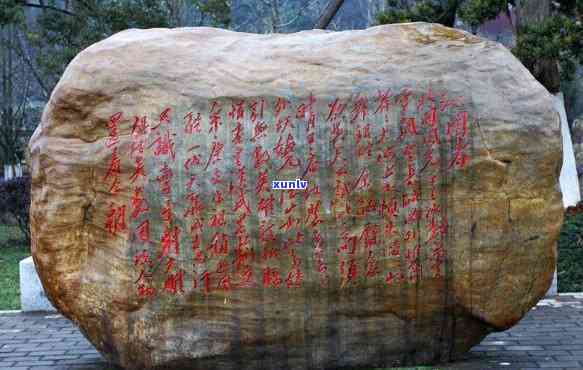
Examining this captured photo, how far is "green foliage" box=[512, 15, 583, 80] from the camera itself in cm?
846

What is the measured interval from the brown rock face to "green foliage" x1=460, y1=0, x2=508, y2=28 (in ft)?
12.7

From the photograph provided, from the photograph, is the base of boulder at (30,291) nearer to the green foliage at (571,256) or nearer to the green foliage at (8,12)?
the green foliage at (8,12)

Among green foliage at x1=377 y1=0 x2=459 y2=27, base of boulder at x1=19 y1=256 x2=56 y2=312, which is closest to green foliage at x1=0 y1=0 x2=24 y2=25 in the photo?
base of boulder at x1=19 y1=256 x2=56 y2=312

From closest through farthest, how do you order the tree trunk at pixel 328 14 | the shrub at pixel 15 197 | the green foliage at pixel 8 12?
the tree trunk at pixel 328 14
the green foliage at pixel 8 12
the shrub at pixel 15 197

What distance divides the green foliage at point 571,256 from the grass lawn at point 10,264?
5.80 meters

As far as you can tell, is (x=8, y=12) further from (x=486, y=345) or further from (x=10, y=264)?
(x=486, y=345)

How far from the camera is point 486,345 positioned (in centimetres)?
625

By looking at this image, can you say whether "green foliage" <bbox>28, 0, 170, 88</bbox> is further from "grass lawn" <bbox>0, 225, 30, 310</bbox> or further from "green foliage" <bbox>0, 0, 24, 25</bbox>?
"grass lawn" <bbox>0, 225, 30, 310</bbox>

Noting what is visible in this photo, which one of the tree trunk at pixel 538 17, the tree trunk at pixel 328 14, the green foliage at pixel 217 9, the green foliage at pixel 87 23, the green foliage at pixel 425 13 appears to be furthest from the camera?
the green foliage at pixel 217 9

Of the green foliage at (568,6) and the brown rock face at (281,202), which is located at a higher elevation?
the green foliage at (568,6)

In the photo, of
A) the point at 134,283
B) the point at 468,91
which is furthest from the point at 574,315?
the point at 134,283

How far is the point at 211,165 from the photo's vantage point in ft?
17.1

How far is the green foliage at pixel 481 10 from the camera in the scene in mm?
9000

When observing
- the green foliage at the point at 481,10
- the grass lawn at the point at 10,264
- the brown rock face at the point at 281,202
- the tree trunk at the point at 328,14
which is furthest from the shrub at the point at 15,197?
the green foliage at the point at 481,10
